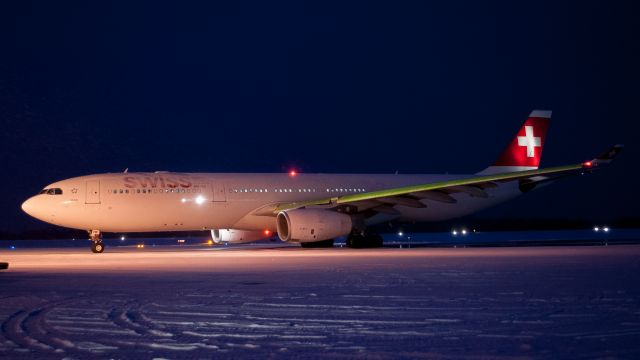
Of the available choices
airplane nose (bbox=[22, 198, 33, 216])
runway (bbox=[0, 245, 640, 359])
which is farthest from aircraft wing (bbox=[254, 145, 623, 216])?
runway (bbox=[0, 245, 640, 359])

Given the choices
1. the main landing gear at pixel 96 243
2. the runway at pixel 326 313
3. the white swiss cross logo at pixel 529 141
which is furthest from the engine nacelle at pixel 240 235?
the runway at pixel 326 313

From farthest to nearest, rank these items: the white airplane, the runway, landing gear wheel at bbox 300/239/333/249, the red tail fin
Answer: the red tail fin, landing gear wheel at bbox 300/239/333/249, the white airplane, the runway

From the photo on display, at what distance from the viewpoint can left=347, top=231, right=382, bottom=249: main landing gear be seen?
31562mm

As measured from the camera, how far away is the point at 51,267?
20.1 metres

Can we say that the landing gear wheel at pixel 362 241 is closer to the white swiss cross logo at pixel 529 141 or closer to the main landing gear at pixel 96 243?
the main landing gear at pixel 96 243

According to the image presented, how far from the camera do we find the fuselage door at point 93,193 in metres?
29.5

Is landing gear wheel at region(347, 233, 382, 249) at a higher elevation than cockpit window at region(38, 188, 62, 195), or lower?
lower

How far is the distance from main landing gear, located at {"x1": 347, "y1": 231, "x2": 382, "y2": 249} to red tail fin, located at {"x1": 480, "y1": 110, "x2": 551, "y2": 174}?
9.43 metres

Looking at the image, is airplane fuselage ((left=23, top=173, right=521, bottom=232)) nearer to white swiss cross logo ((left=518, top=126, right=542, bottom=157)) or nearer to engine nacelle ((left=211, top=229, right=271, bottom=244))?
engine nacelle ((left=211, top=229, right=271, bottom=244))

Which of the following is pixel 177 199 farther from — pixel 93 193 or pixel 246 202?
pixel 93 193

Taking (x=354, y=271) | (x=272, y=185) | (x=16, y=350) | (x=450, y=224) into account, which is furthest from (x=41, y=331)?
(x=450, y=224)

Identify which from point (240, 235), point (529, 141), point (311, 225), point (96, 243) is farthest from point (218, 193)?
point (529, 141)

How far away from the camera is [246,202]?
32.1 m

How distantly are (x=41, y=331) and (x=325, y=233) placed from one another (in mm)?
20908
